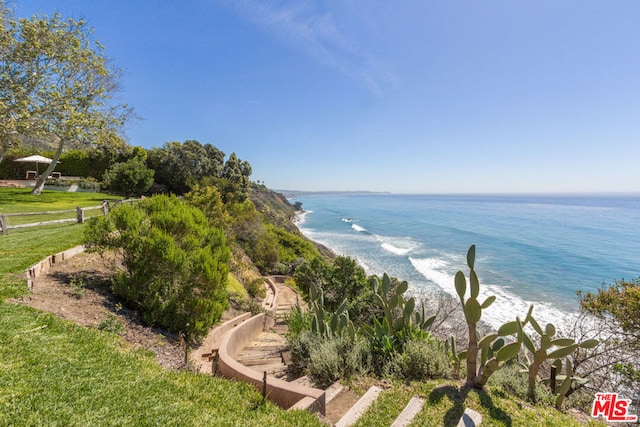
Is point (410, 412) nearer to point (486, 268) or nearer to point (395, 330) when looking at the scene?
point (395, 330)

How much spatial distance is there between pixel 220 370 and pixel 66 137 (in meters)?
19.4

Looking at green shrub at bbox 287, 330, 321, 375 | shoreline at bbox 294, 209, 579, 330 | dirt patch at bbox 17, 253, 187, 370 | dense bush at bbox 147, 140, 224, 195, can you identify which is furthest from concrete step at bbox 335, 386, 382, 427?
dense bush at bbox 147, 140, 224, 195

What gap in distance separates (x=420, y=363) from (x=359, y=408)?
1.52m

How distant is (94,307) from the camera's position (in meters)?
6.12

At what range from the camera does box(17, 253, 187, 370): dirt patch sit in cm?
541

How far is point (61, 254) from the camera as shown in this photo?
26.7 feet

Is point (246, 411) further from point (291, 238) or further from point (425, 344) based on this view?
point (291, 238)

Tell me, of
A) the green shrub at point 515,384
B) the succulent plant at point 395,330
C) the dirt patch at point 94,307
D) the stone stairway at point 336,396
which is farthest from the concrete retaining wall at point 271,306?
the green shrub at point 515,384

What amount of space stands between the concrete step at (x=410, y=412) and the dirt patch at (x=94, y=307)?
355 centimetres

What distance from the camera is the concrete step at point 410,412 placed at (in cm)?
381

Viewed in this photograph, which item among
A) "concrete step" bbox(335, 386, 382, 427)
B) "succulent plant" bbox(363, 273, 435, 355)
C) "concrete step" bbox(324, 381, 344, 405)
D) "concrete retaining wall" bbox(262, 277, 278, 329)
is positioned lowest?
"concrete retaining wall" bbox(262, 277, 278, 329)

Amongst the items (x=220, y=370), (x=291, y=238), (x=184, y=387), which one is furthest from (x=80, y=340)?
(x=291, y=238)

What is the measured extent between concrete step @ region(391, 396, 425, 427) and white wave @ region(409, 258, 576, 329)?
52.4ft

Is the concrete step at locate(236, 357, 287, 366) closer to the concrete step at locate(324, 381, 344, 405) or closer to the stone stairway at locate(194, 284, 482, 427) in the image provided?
the stone stairway at locate(194, 284, 482, 427)
